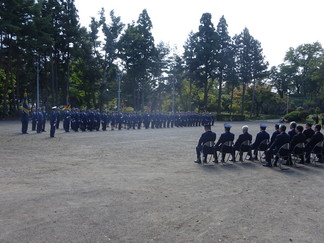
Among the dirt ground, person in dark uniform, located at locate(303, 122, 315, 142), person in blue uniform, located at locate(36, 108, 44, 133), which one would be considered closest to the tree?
person in blue uniform, located at locate(36, 108, 44, 133)

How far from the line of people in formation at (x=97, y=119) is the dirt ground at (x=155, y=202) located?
10.8m

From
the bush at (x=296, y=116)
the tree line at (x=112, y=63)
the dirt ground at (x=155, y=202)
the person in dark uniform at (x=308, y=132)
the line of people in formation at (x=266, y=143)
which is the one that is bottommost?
the dirt ground at (x=155, y=202)

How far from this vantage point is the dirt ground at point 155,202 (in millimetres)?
4797

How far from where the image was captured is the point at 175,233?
4.82m

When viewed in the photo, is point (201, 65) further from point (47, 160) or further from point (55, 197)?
point (55, 197)

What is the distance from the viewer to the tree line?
3953 centimetres

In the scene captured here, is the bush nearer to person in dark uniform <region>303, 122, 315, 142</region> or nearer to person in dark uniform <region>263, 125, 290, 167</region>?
person in dark uniform <region>303, 122, 315, 142</region>

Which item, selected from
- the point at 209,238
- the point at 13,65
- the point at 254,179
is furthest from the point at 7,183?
the point at 13,65

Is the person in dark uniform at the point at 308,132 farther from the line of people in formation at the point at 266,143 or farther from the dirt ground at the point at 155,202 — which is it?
the dirt ground at the point at 155,202

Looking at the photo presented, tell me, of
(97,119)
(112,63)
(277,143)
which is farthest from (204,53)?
(277,143)

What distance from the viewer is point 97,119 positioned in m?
25.7

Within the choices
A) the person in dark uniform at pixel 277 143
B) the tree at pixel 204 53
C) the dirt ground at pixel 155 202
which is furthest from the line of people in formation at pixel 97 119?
the tree at pixel 204 53

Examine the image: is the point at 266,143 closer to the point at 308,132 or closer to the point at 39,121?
the point at 308,132

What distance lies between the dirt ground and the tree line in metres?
32.1
